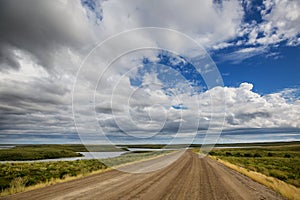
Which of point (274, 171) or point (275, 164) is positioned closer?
point (274, 171)

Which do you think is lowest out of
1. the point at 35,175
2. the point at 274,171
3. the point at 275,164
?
the point at 35,175

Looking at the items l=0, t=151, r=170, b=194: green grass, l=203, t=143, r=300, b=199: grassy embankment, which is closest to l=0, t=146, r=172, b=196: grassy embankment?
l=0, t=151, r=170, b=194: green grass

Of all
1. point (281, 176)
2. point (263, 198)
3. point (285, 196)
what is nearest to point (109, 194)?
point (263, 198)

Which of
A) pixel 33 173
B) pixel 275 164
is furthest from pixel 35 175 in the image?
pixel 275 164

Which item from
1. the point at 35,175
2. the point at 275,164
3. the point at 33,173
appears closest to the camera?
the point at 35,175

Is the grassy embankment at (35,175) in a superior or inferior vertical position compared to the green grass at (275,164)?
inferior

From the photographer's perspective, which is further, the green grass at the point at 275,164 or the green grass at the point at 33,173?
the green grass at the point at 275,164

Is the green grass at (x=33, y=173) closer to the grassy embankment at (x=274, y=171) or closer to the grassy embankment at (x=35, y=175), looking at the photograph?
the grassy embankment at (x=35, y=175)

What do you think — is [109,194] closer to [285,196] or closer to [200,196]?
[200,196]

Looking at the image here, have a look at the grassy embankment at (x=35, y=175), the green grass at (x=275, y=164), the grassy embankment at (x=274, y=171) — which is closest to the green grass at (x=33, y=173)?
the grassy embankment at (x=35, y=175)

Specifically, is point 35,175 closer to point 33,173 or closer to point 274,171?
point 33,173

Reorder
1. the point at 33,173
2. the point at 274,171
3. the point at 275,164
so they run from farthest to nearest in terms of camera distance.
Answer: the point at 275,164 → the point at 274,171 → the point at 33,173

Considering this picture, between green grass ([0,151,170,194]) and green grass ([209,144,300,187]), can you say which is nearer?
green grass ([0,151,170,194])

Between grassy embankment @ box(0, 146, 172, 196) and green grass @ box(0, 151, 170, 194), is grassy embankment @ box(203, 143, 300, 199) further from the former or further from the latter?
green grass @ box(0, 151, 170, 194)
